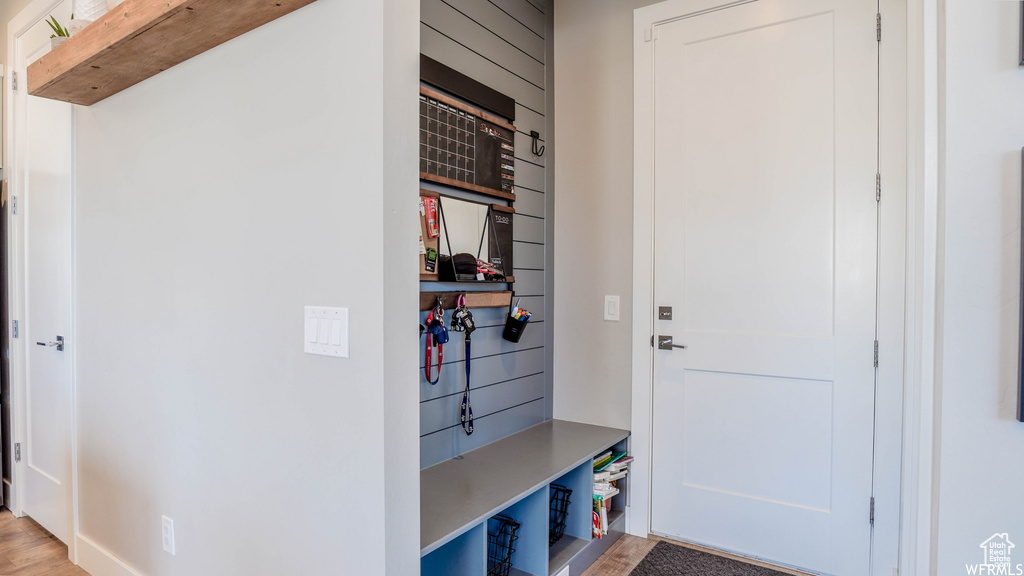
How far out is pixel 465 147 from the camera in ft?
7.48

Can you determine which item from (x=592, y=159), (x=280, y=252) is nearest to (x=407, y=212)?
(x=280, y=252)

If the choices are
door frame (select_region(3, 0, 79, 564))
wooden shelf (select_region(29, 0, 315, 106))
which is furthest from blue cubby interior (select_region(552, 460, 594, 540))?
door frame (select_region(3, 0, 79, 564))

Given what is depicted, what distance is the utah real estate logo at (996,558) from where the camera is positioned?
103cm

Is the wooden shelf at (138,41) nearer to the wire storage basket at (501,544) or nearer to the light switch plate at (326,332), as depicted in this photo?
the light switch plate at (326,332)

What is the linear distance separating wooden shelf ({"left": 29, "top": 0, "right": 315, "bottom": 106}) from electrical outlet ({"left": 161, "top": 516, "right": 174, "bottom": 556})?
1.46m

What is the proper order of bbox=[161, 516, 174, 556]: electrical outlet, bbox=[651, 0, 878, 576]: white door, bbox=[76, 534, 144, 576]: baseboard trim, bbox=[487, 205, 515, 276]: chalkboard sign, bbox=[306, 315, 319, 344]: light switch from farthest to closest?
bbox=[487, 205, 515, 276]: chalkboard sign
bbox=[651, 0, 878, 576]: white door
bbox=[76, 534, 144, 576]: baseboard trim
bbox=[161, 516, 174, 556]: electrical outlet
bbox=[306, 315, 319, 344]: light switch

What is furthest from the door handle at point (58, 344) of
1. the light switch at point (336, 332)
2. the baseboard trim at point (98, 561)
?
the light switch at point (336, 332)

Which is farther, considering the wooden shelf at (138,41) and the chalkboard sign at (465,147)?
the chalkboard sign at (465,147)

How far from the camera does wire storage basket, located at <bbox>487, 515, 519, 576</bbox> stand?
206cm

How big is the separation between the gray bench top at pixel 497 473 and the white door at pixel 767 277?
0.40 meters

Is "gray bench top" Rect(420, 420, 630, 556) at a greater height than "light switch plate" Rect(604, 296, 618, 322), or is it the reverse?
"light switch plate" Rect(604, 296, 618, 322)

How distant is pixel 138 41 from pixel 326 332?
1.04 meters

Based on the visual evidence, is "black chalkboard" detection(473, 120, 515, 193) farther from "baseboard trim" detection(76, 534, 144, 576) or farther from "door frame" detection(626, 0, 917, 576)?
"baseboard trim" detection(76, 534, 144, 576)

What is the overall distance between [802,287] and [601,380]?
3.23 ft
